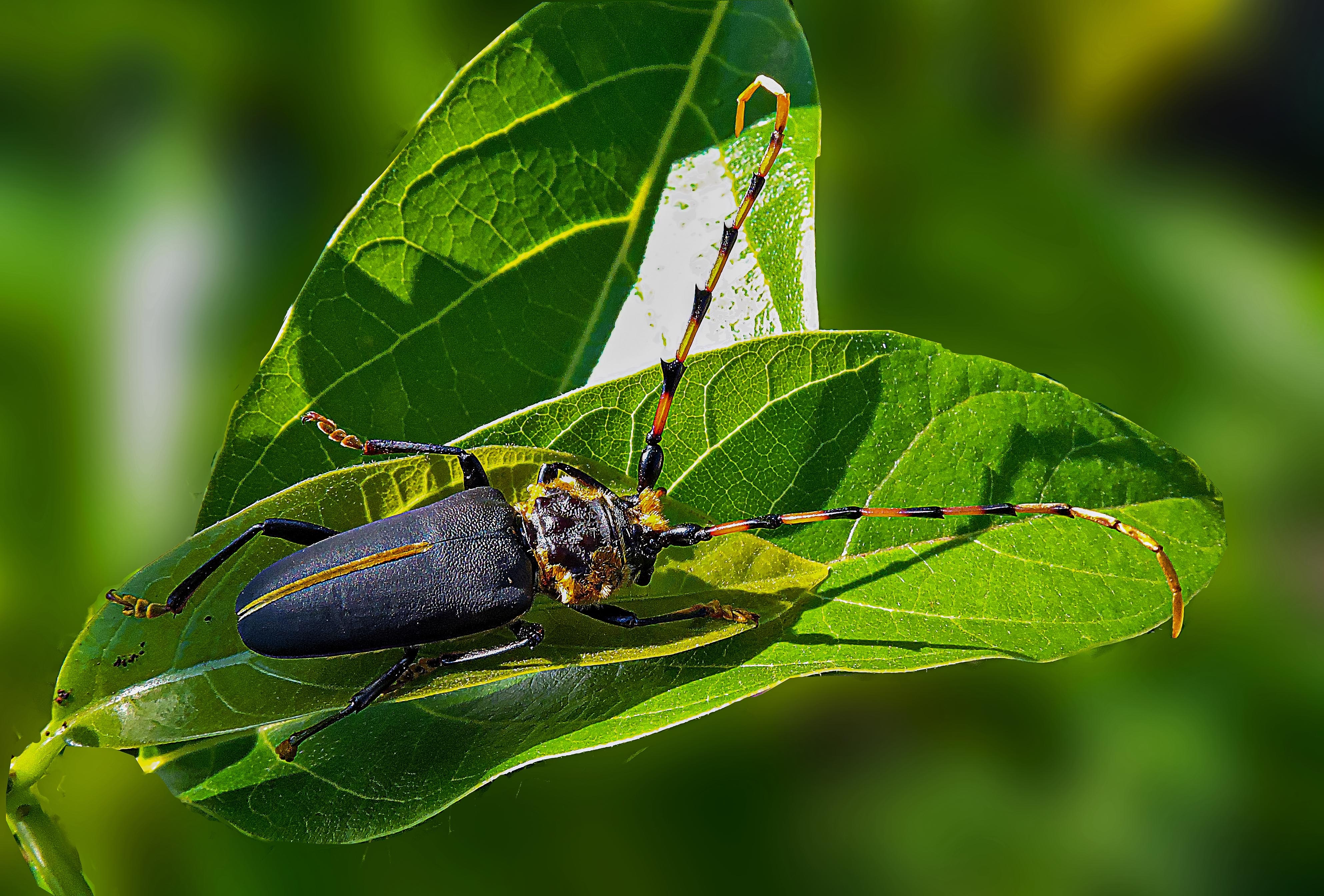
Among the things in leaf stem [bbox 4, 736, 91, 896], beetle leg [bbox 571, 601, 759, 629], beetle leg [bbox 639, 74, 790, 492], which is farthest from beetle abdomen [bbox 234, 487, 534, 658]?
leaf stem [bbox 4, 736, 91, 896]

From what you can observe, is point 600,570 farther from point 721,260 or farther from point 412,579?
point 721,260

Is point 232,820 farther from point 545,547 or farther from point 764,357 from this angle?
point 764,357

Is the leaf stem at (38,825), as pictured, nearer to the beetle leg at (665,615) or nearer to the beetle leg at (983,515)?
the beetle leg at (665,615)

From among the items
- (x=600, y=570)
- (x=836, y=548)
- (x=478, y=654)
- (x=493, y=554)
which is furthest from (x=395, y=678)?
(x=836, y=548)

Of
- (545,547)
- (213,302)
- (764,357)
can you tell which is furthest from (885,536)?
(213,302)

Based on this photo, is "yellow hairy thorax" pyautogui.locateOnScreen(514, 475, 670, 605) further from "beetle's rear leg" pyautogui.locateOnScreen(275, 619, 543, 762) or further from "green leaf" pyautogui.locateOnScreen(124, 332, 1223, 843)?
"beetle's rear leg" pyautogui.locateOnScreen(275, 619, 543, 762)

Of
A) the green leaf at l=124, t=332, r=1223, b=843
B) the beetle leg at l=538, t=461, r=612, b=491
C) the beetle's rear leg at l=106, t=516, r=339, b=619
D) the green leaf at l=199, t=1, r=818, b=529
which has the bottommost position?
the green leaf at l=124, t=332, r=1223, b=843
